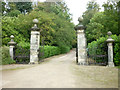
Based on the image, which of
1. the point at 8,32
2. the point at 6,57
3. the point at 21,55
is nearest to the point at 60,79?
the point at 21,55

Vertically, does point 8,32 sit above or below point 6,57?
above

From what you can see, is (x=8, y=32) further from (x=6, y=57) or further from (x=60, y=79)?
(x=60, y=79)

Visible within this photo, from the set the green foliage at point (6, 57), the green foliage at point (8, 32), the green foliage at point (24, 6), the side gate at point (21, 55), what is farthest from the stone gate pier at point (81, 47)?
the green foliage at point (24, 6)

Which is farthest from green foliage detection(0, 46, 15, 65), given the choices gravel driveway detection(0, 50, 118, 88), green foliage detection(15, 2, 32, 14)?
green foliage detection(15, 2, 32, 14)

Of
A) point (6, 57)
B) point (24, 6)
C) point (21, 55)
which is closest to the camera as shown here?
point (6, 57)

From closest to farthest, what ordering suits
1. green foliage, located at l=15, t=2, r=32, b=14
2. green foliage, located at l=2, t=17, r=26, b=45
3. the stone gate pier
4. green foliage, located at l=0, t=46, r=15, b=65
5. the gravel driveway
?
1. the gravel driveway
2. the stone gate pier
3. green foliage, located at l=0, t=46, r=15, b=65
4. green foliage, located at l=2, t=17, r=26, b=45
5. green foliage, located at l=15, t=2, r=32, b=14

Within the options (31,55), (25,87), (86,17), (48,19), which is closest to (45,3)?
(48,19)

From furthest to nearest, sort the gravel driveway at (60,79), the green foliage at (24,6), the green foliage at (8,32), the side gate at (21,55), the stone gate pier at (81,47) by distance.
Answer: the green foliage at (24,6) < the green foliage at (8,32) < the side gate at (21,55) < the stone gate pier at (81,47) < the gravel driveway at (60,79)

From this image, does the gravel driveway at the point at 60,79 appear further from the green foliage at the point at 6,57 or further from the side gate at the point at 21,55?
the side gate at the point at 21,55

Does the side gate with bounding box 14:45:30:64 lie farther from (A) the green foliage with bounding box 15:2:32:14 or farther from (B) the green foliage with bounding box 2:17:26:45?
(A) the green foliage with bounding box 15:2:32:14

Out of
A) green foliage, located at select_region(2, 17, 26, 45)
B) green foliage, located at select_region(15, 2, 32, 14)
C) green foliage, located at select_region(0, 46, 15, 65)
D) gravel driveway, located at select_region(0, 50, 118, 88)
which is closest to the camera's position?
gravel driveway, located at select_region(0, 50, 118, 88)

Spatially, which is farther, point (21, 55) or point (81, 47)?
point (21, 55)

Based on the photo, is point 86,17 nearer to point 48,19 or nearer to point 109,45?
point 48,19

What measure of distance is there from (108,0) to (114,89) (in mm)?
9292
